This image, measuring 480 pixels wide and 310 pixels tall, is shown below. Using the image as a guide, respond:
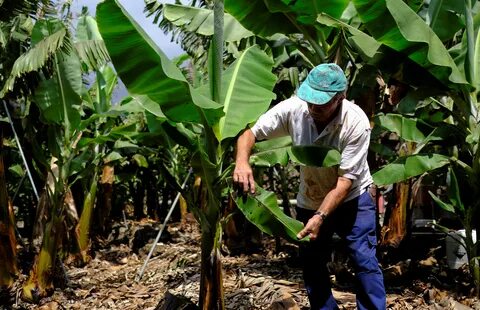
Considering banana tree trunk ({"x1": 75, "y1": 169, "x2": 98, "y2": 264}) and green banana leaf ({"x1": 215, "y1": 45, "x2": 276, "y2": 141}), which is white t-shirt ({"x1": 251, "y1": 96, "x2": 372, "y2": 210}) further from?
banana tree trunk ({"x1": 75, "y1": 169, "x2": 98, "y2": 264})

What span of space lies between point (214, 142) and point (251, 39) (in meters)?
2.84

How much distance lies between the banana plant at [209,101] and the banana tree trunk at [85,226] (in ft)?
12.0

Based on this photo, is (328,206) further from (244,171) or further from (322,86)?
(322,86)

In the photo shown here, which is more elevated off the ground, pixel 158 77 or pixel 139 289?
pixel 158 77

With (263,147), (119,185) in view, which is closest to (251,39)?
(263,147)

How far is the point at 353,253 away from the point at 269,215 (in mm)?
620

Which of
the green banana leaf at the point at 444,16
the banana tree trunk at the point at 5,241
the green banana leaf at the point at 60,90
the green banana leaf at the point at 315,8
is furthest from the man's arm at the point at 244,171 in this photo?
the banana tree trunk at the point at 5,241

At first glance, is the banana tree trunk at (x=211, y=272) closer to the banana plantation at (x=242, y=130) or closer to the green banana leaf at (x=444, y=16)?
the banana plantation at (x=242, y=130)

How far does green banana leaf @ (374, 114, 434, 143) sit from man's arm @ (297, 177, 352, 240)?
5.64 ft

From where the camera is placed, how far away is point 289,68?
20.1ft

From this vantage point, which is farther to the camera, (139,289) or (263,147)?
(139,289)

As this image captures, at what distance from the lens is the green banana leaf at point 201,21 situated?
5.47 metres

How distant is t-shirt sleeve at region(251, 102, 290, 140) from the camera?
3.50m

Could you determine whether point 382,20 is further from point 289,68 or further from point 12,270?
point 12,270
